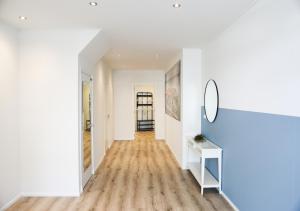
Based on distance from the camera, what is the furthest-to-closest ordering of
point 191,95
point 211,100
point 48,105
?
point 191,95 < point 211,100 < point 48,105

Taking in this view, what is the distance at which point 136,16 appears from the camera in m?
2.95

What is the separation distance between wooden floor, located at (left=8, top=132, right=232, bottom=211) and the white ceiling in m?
2.53

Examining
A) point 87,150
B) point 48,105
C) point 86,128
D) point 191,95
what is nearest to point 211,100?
point 191,95

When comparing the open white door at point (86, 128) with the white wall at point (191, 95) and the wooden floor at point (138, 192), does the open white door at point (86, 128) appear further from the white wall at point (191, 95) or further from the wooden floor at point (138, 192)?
the white wall at point (191, 95)

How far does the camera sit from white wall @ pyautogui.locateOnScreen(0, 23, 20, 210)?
3.19 m

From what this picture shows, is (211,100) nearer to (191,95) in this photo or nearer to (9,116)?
(191,95)

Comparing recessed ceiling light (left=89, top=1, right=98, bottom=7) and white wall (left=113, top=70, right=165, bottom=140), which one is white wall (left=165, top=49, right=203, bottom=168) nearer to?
recessed ceiling light (left=89, top=1, right=98, bottom=7)

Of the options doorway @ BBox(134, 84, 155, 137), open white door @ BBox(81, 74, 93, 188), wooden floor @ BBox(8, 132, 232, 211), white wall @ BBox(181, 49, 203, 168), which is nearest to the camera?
wooden floor @ BBox(8, 132, 232, 211)

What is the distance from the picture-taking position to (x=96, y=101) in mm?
5160

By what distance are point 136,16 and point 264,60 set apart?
158 centimetres

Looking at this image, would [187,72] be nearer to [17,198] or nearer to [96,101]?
[96,101]

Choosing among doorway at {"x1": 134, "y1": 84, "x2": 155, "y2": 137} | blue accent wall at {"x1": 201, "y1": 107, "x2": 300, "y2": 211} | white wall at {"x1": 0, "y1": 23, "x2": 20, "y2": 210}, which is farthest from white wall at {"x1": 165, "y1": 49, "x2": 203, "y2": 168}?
doorway at {"x1": 134, "y1": 84, "x2": 155, "y2": 137}

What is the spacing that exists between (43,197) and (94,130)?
1602mm

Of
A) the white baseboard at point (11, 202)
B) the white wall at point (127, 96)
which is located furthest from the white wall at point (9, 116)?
the white wall at point (127, 96)
